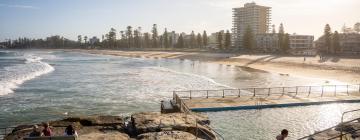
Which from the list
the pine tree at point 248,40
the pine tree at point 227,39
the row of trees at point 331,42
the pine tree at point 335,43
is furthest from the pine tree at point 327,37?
the pine tree at point 227,39

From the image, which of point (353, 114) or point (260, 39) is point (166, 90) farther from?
point (260, 39)

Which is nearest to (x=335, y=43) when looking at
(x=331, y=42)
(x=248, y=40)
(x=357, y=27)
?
(x=331, y=42)

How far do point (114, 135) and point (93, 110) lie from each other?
12.0 m

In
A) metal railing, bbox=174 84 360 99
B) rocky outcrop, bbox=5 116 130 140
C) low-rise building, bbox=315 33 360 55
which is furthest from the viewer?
low-rise building, bbox=315 33 360 55

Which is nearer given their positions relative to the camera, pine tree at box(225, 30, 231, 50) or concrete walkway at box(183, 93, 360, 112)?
concrete walkway at box(183, 93, 360, 112)

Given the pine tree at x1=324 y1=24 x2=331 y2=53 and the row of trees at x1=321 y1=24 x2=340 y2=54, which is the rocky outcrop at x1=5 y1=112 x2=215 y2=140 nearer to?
the row of trees at x1=321 y1=24 x2=340 y2=54

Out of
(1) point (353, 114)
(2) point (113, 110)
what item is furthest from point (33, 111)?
(1) point (353, 114)

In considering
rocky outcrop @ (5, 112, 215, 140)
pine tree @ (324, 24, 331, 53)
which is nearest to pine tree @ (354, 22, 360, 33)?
pine tree @ (324, 24, 331, 53)

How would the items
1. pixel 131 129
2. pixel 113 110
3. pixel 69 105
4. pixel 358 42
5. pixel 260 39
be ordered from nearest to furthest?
pixel 131 129 → pixel 113 110 → pixel 69 105 → pixel 358 42 → pixel 260 39

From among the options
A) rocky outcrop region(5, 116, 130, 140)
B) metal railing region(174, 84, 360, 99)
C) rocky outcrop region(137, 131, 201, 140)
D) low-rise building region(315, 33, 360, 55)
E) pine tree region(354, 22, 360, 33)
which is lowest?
metal railing region(174, 84, 360, 99)

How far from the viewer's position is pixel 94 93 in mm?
34844

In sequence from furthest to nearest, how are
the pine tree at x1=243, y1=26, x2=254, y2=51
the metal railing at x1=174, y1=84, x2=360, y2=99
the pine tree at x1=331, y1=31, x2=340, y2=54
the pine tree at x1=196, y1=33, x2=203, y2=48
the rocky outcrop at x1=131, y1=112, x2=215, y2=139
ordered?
the pine tree at x1=196, y1=33, x2=203, y2=48 < the pine tree at x1=243, y1=26, x2=254, y2=51 < the pine tree at x1=331, y1=31, x2=340, y2=54 < the metal railing at x1=174, y1=84, x2=360, y2=99 < the rocky outcrop at x1=131, y1=112, x2=215, y2=139

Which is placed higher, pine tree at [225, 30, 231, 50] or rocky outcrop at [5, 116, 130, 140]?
pine tree at [225, 30, 231, 50]

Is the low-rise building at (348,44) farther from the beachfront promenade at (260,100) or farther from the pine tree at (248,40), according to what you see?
the beachfront promenade at (260,100)
